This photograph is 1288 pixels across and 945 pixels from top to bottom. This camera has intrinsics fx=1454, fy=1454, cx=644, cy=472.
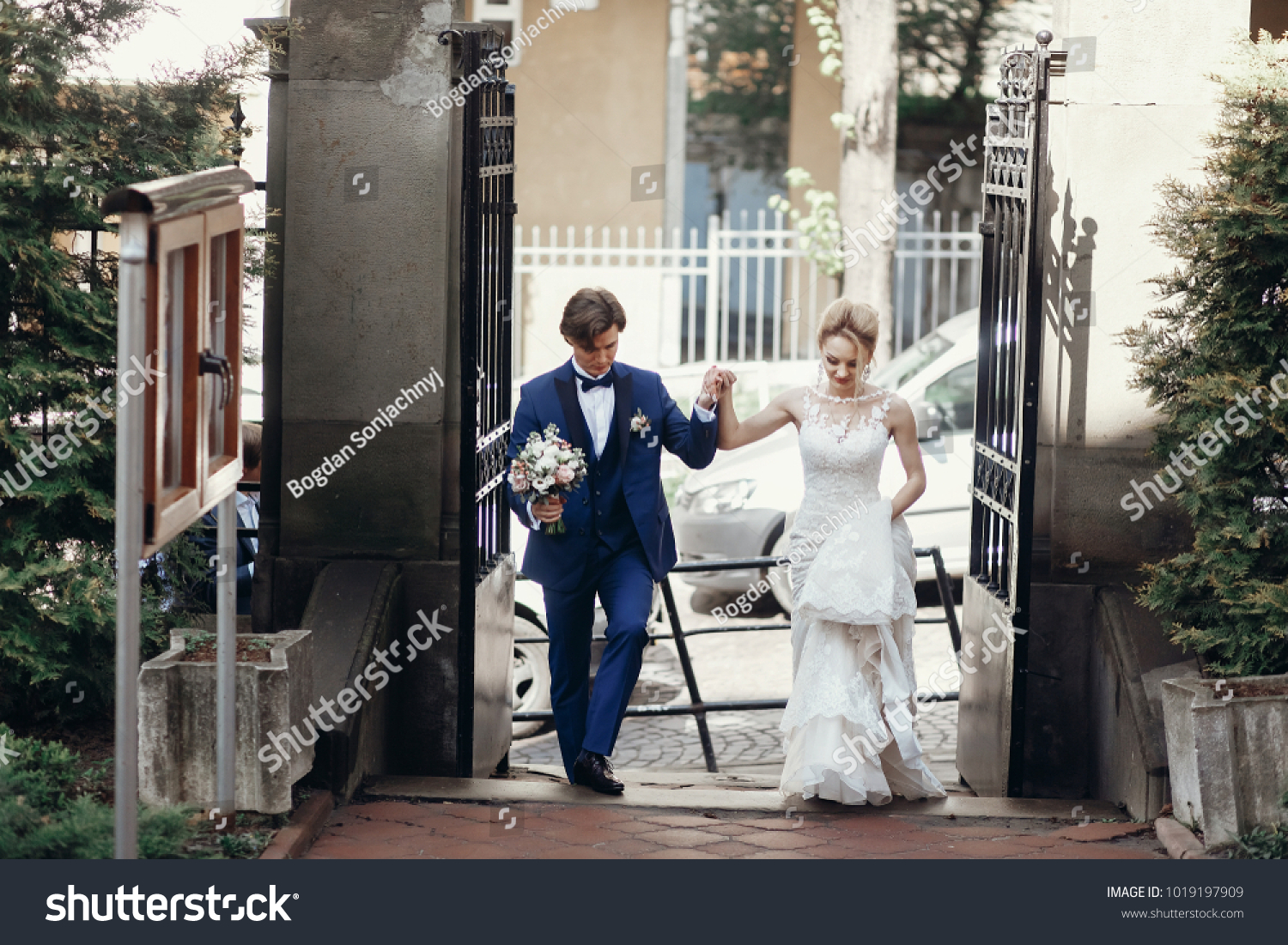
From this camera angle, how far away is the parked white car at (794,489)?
9.93 meters

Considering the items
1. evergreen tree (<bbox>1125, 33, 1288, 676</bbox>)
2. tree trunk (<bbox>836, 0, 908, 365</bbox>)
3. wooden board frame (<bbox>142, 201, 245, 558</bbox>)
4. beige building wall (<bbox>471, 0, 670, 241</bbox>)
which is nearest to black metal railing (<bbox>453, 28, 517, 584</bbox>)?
wooden board frame (<bbox>142, 201, 245, 558</bbox>)

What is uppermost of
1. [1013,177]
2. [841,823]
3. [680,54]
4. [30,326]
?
[680,54]

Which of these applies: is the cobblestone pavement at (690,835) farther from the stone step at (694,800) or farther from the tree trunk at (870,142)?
the tree trunk at (870,142)

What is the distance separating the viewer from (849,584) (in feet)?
18.1

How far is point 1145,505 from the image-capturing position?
5.96 m

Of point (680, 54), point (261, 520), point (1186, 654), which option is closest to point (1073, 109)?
point (1186, 654)

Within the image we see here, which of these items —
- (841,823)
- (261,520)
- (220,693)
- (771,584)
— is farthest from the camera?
(771,584)

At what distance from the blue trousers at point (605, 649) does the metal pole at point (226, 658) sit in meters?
1.49

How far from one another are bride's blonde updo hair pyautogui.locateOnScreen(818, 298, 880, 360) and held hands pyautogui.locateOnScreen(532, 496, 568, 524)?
117 cm

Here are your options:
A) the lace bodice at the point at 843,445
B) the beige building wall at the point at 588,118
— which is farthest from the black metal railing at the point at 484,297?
the beige building wall at the point at 588,118

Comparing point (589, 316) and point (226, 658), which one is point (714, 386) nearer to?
point (589, 316)

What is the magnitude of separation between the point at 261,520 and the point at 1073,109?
3.73 metres

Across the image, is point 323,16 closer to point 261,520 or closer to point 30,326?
point 30,326

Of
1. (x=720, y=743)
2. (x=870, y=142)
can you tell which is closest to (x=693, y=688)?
(x=720, y=743)
